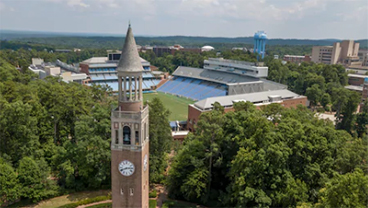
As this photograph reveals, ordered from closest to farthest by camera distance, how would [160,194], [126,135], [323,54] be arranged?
[126,135]
[160,194]
[323,54]

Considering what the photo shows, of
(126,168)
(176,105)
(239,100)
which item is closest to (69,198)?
(126,168)

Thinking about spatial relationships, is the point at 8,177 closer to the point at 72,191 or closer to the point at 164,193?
the point at 72,191

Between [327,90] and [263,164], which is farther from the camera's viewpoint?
[327,90]

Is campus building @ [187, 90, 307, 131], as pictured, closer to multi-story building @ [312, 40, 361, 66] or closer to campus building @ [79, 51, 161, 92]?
campus building @ [79, 51, 161, 92]

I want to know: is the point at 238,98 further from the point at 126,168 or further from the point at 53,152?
the point at 126,168

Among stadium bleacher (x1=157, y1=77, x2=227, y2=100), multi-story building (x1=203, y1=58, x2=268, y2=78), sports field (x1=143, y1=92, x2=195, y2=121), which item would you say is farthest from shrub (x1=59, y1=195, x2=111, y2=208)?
multi-story building (x1=203, y1=58, x2=268, y2=78)

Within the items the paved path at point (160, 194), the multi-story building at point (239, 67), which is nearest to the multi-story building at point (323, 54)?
A: the multi-story building at point (239, 67)
